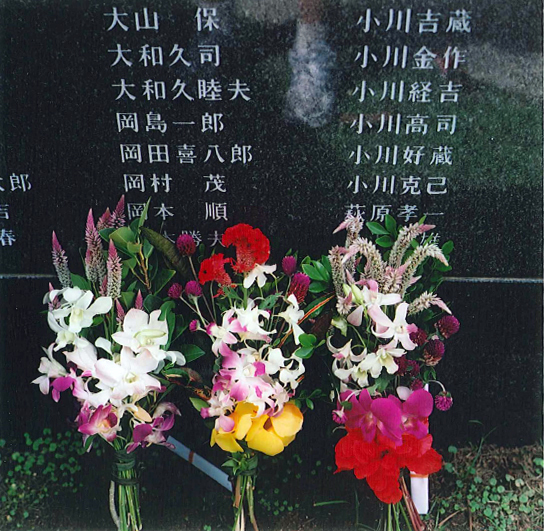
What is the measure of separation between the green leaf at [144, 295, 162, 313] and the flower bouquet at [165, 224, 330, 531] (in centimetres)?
6

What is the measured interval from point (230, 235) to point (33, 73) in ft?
3.23

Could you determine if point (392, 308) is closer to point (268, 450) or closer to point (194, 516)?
point (268, 450)

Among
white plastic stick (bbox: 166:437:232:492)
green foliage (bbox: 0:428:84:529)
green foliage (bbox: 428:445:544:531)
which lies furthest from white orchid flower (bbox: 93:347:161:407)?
green foliage (bbox: 428:445:544:531)

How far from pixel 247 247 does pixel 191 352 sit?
0.39 m

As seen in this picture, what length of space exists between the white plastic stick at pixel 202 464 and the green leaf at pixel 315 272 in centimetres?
96

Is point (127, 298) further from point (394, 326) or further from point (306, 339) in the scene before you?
point (394, 326)

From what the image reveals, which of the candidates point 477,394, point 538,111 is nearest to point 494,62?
point 538,111

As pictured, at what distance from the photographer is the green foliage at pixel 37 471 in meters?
2.37

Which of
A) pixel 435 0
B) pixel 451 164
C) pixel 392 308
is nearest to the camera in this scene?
pixel 392 308

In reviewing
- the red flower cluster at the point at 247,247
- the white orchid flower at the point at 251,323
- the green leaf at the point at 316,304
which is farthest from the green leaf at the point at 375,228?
the white orchid flower at the point at 251,323

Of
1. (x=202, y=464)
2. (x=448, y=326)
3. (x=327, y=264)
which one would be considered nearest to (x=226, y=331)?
(x=327, y=264)

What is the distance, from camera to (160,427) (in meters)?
1.93

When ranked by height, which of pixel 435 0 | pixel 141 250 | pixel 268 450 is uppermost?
pixel 435 0

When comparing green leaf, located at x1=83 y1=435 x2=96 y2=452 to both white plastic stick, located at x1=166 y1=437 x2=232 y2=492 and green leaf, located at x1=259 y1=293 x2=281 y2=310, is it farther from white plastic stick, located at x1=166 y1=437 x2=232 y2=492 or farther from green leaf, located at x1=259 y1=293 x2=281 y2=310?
green leaf, located at x1=259 y1=293 x2=281 y2=310
